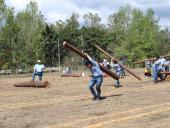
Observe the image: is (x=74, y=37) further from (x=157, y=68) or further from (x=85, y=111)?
A: (x=85, y=111)

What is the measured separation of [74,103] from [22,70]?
40.8 metres

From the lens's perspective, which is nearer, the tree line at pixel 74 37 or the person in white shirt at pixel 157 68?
the person in white shirt at pixel 157 68

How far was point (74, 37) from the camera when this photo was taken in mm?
87938

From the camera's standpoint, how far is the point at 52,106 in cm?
1677

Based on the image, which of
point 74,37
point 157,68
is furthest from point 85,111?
point 74,37

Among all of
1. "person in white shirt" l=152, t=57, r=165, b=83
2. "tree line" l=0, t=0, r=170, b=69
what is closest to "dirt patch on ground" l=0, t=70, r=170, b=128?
"person in white shirt" l=152, t=57, r=165, b=83

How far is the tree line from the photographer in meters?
53.7

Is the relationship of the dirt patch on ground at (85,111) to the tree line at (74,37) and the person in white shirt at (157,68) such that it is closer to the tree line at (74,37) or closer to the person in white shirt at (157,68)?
the person in white shirt at (157,68)

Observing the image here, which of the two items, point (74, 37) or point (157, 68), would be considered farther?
point (74, 37)

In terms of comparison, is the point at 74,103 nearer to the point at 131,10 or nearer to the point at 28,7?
the point at 28,7

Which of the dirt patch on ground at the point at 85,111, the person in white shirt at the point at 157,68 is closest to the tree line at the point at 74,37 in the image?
the person in white shirt at the point at 157,68

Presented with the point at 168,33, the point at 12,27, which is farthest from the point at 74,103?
the point at 168,33

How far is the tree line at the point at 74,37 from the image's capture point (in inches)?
2114

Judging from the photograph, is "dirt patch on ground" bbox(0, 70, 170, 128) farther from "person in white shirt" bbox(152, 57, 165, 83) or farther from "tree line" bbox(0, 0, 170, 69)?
"tree line" bbox(0, 0, 170, 69)
